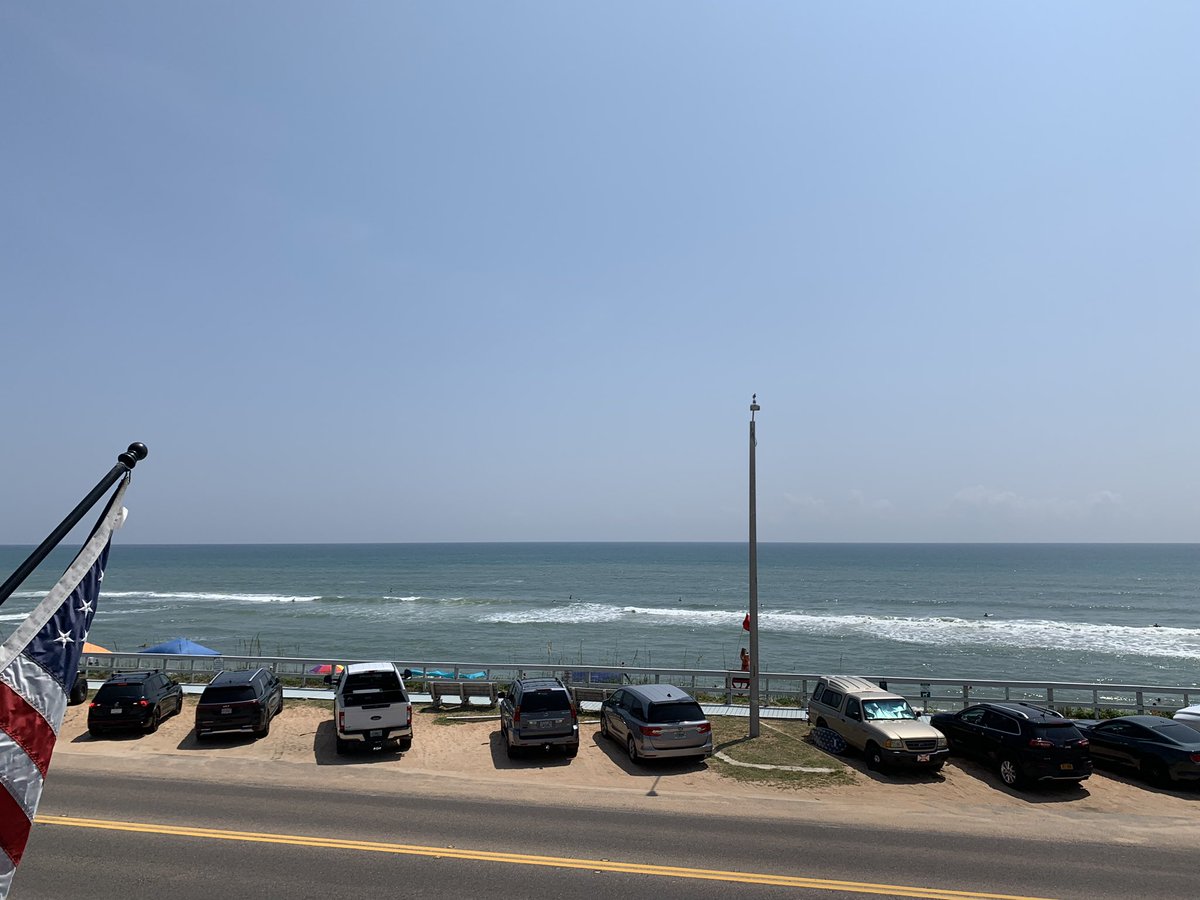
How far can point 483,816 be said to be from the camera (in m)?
13.4

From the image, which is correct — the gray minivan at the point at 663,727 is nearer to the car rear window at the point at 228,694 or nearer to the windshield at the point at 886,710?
the windshield at the point at 886,710

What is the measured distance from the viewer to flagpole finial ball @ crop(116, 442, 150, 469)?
4402 millimetres

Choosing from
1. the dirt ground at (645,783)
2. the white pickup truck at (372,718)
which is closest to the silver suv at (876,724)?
the dirt ground at (645,783)

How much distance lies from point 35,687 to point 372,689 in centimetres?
1568

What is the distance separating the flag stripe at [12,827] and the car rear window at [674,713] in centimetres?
1445

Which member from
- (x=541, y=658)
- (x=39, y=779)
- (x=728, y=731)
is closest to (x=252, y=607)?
(x=541, y=658)

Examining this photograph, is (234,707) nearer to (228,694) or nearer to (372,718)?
(228,694)

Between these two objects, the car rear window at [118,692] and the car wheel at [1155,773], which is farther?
the car rear window at [118,692]

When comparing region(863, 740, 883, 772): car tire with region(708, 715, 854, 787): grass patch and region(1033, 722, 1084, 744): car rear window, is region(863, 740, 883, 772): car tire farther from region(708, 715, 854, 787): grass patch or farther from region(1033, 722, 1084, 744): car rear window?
region(1033, 722, 1084, 744): car rear window

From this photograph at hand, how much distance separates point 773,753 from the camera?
1784 centimetres

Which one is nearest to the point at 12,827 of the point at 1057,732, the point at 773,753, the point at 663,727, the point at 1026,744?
the point at 663,727

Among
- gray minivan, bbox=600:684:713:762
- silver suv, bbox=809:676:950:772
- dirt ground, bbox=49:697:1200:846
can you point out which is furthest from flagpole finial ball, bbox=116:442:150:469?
silver suv, bbox=809:676:950:772

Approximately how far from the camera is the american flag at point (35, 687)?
3527 millimetres

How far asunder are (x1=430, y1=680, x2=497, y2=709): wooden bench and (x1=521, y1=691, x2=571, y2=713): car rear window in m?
5.52
